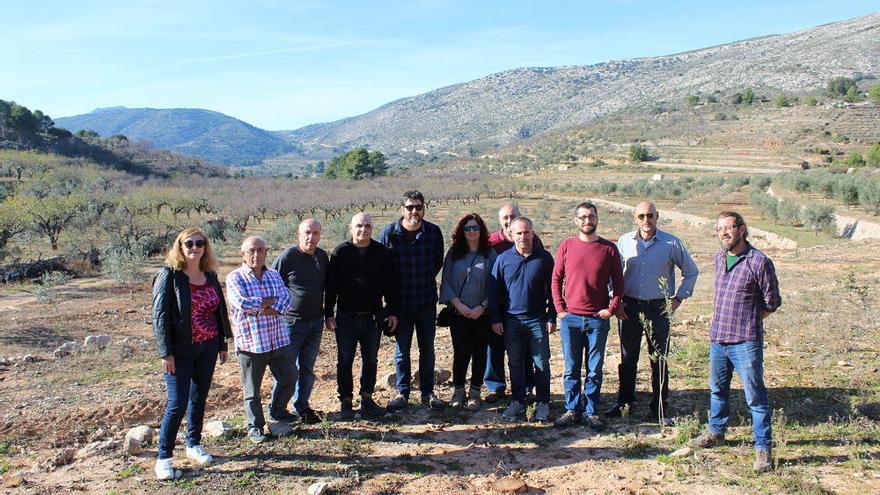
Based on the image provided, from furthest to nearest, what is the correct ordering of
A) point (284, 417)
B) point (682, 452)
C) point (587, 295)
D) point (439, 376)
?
point (439, 376) → point (284, 417) → point (587, 295) → point (682, 452)

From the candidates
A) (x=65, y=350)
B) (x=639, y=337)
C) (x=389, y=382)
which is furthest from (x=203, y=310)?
(x=65, y=350)

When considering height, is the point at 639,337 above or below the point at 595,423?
above

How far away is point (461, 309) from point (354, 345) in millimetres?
862

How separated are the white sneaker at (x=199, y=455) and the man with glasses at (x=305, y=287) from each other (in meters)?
0.82

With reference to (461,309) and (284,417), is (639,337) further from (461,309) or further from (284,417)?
(284,417)

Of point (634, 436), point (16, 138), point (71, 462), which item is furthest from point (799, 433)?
point (16, 138)

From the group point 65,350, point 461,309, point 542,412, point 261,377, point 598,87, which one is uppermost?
point 598,87

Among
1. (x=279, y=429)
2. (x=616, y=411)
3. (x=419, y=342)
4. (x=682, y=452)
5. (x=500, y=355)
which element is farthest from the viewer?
(x=500, y=355)

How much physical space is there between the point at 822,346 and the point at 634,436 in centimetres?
337

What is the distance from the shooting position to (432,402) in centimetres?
479

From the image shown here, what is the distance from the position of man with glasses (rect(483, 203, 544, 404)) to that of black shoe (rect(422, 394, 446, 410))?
428 millimetres

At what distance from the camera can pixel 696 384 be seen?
5250 millimetres

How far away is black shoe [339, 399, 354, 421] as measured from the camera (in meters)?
4.62

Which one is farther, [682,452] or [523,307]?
[523,307]
